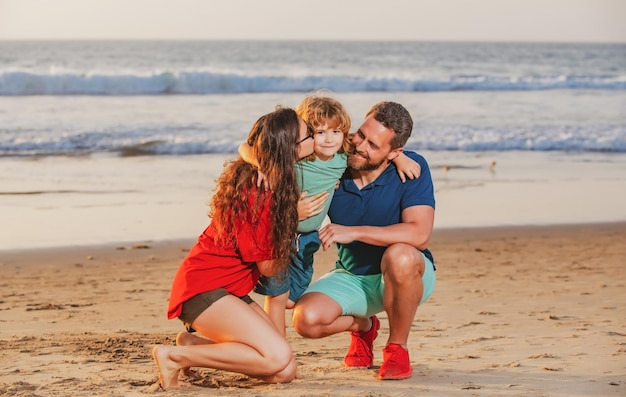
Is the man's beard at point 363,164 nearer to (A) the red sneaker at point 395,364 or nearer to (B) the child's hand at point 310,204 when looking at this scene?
(B) the child's hand at point 310,204

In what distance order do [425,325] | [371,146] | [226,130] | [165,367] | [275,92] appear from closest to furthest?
1. [165,367]
2. [371,146]
3. [425,325]
4. [226,130]
5. [275,92]

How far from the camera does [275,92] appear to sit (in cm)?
2686

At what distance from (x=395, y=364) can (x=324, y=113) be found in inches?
48.1

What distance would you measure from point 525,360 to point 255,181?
1.73m

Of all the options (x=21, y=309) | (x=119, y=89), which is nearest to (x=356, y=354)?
(x=21, y=309)

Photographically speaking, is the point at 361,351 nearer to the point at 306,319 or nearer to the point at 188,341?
the point at 306,319

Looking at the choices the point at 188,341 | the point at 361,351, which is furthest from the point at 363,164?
the point at 188,341

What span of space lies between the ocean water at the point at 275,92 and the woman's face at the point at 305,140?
1650 mm

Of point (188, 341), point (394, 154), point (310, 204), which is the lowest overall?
point (188, 341)

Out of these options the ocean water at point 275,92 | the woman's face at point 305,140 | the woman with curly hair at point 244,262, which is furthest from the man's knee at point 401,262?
the ocean water at point 275,92

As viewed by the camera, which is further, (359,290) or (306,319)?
(359,290)

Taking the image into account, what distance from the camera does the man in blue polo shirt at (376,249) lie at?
170 inches

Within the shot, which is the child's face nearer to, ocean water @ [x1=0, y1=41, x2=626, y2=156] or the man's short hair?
the man's short hair

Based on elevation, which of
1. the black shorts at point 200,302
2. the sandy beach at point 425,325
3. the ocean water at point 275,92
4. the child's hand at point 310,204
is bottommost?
the sandy beach at point 425,325
